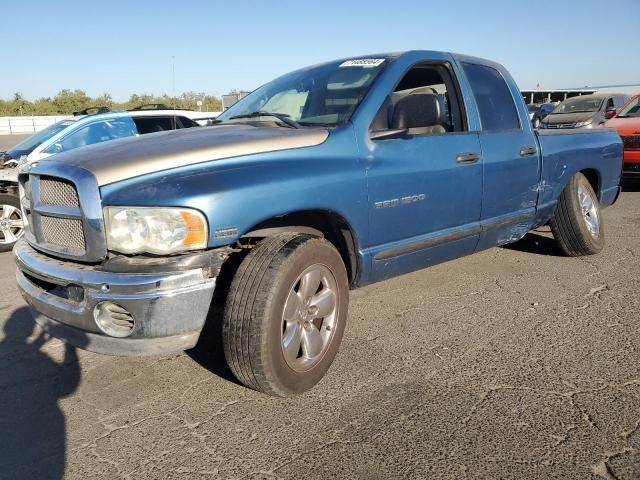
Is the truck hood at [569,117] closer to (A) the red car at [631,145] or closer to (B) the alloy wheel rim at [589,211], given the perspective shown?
(A) the red car at [631,145]

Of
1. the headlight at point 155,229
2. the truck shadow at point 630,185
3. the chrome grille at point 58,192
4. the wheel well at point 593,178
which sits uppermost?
the chrome grille at point 58,192

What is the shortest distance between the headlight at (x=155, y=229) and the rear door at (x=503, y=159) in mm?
2284

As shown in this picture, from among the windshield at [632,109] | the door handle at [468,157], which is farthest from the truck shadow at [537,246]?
the windshield at [632,109]

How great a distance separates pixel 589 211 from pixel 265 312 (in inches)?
155

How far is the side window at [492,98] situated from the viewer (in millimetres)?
3994

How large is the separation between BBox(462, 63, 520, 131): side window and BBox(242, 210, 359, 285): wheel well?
1599mm

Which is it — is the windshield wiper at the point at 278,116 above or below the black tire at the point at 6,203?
above

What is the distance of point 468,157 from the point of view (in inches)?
142

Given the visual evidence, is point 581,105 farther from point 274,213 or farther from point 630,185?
point 274,213

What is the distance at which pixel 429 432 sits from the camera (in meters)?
2.37

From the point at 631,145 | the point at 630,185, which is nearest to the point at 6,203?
the point at 631,145

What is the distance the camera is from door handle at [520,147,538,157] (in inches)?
162

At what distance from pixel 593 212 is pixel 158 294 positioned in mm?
4407

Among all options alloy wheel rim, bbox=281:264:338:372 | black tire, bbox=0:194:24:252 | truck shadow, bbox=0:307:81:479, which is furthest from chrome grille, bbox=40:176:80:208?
black tire, bbox=0:194:24:252
